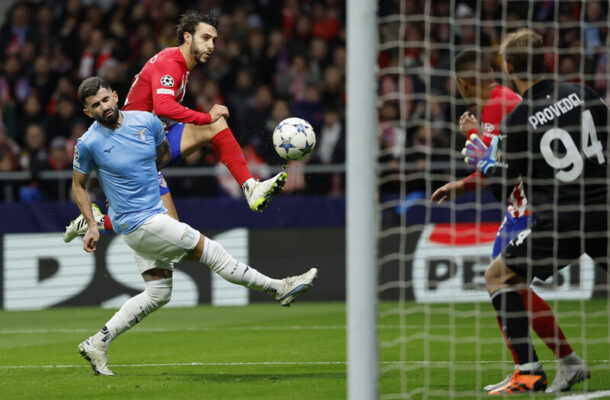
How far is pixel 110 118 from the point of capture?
22.8 ft

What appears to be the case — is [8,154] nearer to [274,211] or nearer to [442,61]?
[274,211]

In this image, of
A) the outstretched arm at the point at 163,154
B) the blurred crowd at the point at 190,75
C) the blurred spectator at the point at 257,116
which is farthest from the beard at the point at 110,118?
the blurred spectator at the point at 257,116

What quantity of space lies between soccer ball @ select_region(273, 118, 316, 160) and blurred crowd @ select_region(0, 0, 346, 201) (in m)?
4.86

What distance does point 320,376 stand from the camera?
700 centimetres

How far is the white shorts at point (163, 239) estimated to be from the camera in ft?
22.9

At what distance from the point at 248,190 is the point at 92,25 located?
9.04 metres

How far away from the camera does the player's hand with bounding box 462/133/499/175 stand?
231 inches

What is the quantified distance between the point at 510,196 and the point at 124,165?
260 centimetres

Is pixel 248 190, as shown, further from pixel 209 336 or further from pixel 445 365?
pixel 209 336

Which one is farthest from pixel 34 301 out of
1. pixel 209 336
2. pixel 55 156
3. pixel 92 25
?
pixel 92 25

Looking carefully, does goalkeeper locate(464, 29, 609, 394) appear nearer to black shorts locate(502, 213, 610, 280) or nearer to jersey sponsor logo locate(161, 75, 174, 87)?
black shorts locate(502, 213, 610, 280)

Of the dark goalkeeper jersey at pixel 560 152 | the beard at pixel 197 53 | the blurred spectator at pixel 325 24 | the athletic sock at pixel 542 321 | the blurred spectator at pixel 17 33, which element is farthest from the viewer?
the blurred spectator at pixel 17 33

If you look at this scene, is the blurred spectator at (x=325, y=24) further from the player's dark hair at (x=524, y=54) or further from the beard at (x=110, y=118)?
the player's dark hair at (x=524, y=54)

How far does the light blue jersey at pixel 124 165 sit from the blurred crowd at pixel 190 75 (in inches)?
213
